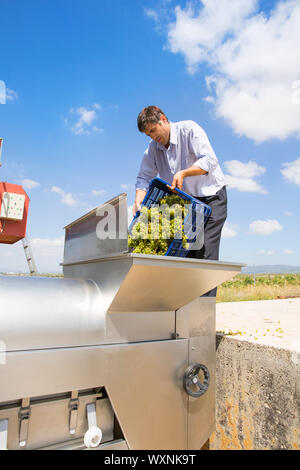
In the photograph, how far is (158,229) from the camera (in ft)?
5.86

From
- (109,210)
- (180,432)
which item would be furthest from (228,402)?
(109,210)

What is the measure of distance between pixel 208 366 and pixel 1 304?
133 cm

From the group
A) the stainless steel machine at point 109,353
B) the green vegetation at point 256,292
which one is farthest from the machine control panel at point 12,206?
the green vegetation at point 256,292

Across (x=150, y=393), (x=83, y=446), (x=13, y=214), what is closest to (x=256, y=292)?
(x=13, y=214)

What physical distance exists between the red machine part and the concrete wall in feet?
7.60

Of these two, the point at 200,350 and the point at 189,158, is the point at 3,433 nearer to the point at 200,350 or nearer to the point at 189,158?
the point at 200,350

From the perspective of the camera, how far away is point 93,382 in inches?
58.2

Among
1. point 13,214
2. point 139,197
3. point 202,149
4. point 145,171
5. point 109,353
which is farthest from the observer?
point 13,214

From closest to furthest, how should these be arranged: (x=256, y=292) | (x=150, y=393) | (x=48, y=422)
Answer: (x=48, y=422) < (x=150, y=393) < (x=256, y=292)

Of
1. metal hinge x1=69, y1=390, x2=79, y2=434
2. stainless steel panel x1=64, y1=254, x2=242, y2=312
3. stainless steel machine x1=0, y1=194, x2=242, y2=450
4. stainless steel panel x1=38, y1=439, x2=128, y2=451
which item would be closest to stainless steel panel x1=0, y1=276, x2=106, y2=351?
stainless steel machine x1=0, y1=194, x2=242, y2=450

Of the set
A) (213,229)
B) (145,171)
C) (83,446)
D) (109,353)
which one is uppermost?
(145,171)

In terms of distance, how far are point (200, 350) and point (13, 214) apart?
7.62 feet

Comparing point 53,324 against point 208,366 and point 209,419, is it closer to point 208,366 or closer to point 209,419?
point 208,366

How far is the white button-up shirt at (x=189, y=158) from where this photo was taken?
2064 millimetres
